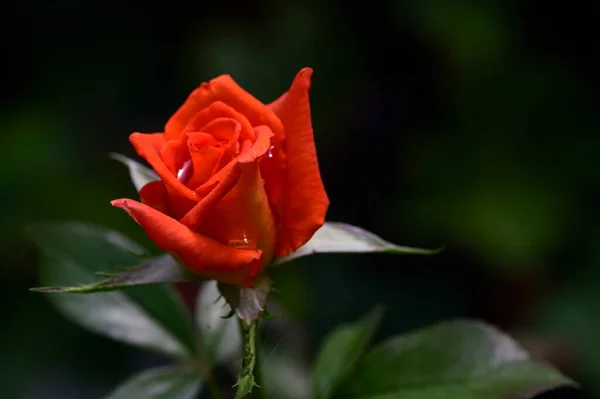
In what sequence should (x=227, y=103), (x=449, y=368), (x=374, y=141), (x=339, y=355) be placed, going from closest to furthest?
(x=227, y=103) → (x=449, y=368) → (x=339, y=355) → (x=374, y=141)

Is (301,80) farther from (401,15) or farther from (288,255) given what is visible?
(401,15)

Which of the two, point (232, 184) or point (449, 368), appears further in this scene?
point (449, 368)

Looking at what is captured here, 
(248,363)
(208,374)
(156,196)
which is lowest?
Answer: (208,374)

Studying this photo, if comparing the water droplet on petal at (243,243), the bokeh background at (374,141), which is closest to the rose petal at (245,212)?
the water droplet on petal at (243,243)

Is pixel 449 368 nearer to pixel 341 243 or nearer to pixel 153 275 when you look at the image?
pixel 341 243

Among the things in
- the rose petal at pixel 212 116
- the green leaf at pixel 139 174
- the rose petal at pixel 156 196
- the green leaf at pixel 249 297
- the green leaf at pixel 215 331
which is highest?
the rose petal at pixel 212 116

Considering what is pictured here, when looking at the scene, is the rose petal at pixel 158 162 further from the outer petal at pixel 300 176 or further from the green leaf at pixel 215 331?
the green leaf at pixel 215 331

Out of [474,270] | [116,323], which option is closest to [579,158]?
[474,270]

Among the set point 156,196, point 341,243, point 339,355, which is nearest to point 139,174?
point 156,196
